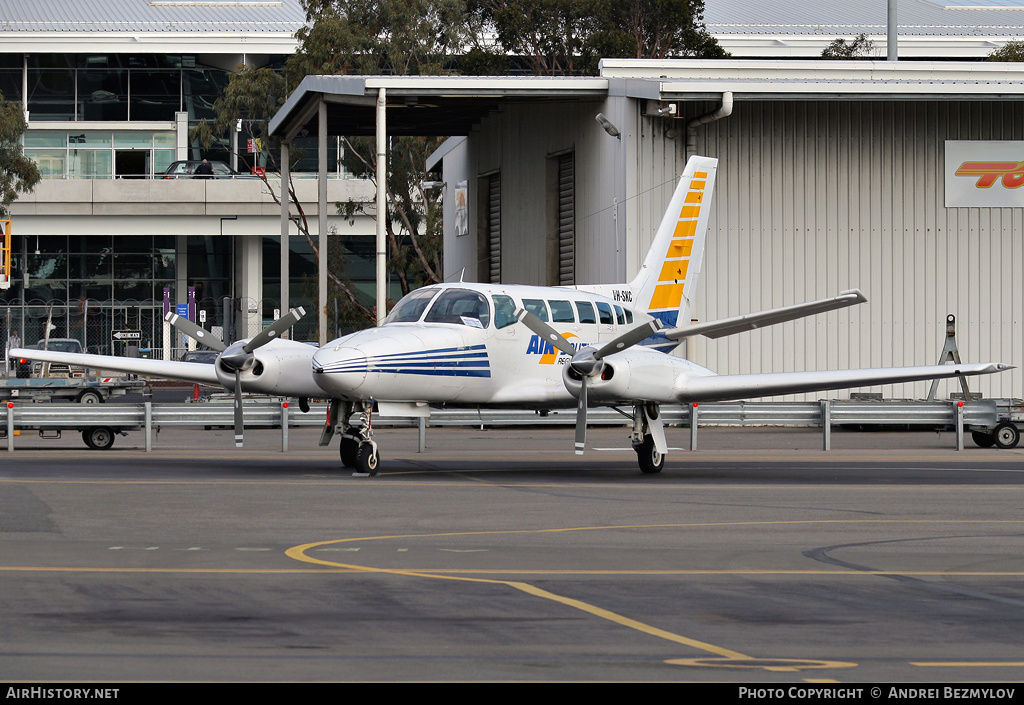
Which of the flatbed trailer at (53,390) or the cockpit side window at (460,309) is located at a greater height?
the cockpit side window at (460,309)

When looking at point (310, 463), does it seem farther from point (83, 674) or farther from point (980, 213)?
point (980, 213)

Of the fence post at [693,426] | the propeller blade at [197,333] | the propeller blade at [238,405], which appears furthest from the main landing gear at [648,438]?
the propeller blade at [197,333]

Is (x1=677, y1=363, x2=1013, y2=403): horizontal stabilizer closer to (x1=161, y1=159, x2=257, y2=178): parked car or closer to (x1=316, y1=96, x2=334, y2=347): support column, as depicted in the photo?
(x1=316, y1=96, x2=334, y2=347): support column

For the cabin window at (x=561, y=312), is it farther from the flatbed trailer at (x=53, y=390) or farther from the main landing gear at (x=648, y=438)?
the flatbed trailer at (x=53, y=390)

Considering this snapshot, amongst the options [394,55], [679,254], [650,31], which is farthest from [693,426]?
[650,31]

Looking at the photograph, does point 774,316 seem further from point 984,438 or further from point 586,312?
point 984,438

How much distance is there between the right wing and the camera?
2188cm

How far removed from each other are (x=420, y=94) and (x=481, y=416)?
35.3 ft

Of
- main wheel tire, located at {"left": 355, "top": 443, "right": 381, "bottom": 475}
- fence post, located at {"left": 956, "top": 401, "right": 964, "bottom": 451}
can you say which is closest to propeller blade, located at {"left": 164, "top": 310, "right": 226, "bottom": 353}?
main wheel tire, located at {"left": 355, "top": 443, "right": 381, "bottom": 475}

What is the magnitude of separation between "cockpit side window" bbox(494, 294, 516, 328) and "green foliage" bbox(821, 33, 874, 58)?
50.2 metres

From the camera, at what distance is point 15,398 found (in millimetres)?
34125

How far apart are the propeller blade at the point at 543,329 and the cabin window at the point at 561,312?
2.80 feet

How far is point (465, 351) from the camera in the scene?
65.3 feet

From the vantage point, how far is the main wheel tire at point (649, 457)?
20.9 metres
